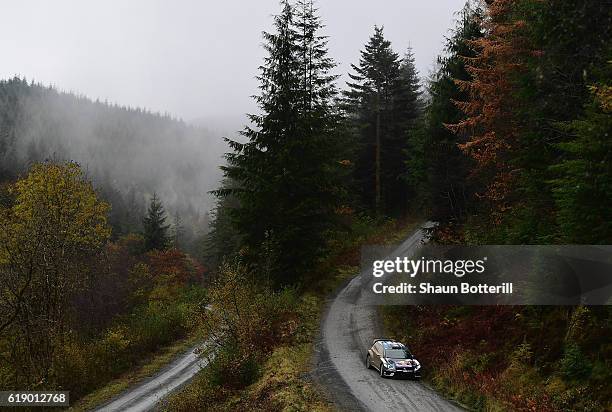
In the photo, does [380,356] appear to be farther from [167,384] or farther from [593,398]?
[167,384]

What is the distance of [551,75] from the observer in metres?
15.6

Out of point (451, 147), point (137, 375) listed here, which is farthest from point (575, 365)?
point (137, 375)

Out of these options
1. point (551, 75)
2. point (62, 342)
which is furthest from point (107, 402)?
point (551, 75)

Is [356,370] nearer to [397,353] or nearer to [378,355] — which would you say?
[378,355]

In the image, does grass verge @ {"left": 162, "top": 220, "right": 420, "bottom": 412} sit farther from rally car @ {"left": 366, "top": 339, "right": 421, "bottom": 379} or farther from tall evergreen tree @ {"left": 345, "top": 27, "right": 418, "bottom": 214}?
tall evergreen tree @ {"left": 345, "top": 27, "right": 418, "bottom": 214}

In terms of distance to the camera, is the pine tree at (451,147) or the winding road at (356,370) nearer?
the winding road at (356,370)

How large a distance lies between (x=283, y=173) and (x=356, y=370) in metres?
13.1

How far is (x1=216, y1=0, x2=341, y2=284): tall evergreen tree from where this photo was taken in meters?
27.7

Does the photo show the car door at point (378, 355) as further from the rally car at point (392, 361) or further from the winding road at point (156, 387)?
the winding road at point (156, 387)

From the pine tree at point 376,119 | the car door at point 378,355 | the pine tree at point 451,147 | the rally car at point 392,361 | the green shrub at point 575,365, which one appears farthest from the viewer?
the pine tree at point 376,119

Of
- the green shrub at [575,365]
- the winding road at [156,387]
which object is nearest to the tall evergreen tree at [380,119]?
the winding road at [156,387]

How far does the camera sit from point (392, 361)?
1841cm

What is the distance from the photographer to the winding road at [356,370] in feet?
50.9

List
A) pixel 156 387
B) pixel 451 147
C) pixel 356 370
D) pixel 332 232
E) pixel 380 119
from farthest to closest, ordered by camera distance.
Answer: pixel 380 119, pixel 332 232, pixel 451 147, pixel 156 387, pixel 356 370
